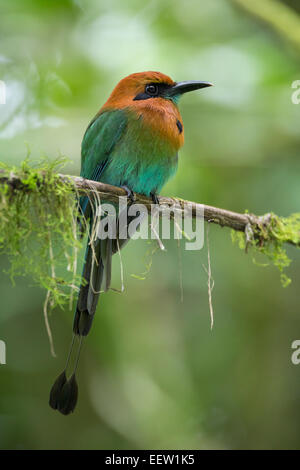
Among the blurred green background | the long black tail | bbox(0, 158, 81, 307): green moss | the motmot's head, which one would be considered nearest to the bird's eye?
the motmot's head

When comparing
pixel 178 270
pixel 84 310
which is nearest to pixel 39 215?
pixel 84 310

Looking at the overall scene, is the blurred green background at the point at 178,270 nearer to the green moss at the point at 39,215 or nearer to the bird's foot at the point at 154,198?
the bird's foot at the point at 154,198

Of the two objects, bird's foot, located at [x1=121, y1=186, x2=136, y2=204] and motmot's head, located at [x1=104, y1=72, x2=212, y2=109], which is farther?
motmot's head, located at [x1=104, y1=72, x2=212, y2=109]

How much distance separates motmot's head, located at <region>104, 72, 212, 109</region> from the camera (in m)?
2.50

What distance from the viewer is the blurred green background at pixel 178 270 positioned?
2.98 meters

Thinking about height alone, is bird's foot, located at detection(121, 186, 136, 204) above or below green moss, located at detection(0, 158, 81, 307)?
above

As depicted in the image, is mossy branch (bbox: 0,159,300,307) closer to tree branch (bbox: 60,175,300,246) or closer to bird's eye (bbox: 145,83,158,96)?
tree branch (bbox: 60,175,300,246)

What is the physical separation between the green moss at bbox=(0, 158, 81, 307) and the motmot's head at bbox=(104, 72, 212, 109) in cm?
93

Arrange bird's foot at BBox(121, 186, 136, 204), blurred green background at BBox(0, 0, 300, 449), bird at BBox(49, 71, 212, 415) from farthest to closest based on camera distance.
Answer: blurred green background at BBox(0, 0, 300, 449) → bird at BBox(49, 71, 212, 415) → bird's foot at BBox(121, 186, 136, 204)

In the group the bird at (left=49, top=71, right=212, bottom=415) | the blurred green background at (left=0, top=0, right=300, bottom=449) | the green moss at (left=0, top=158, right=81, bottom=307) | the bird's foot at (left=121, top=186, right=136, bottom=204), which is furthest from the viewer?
the blurred green background at (left=0, top=0, right=300, bottom=449)

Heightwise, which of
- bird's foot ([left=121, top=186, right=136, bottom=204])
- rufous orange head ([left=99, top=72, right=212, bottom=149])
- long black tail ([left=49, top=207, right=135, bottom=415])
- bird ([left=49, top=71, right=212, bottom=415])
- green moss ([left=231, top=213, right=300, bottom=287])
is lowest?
long black tail ([left=49, top=207, right=135, bottom=415])

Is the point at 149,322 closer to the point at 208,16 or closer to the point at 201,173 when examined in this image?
the point at 201,173

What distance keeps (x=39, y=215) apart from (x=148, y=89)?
1.15 meters

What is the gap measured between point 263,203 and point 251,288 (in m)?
0.63
